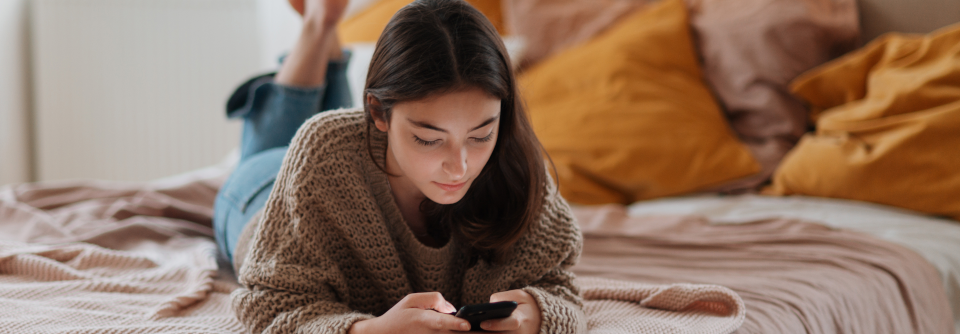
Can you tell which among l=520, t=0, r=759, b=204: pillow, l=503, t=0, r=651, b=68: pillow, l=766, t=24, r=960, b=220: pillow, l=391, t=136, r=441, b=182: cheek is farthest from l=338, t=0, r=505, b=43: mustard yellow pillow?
l=391, t=136, r=441, b=182: cheek

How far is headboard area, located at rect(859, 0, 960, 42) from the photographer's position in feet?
4.82

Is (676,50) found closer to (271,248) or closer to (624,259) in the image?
(624,259)

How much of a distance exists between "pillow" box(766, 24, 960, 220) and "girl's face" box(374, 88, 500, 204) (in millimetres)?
936

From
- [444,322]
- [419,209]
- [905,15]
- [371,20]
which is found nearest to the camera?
[444,322]

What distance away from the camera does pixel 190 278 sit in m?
0.98

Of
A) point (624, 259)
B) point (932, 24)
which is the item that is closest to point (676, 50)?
point (932, 24)

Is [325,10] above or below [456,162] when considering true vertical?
above

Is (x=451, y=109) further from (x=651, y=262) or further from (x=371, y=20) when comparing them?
(x=371, y=20)

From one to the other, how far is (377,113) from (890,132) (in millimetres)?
1087

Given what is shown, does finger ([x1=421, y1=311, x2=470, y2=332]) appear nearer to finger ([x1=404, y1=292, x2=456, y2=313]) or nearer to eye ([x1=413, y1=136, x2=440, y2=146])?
finger ([x1=404, y1=292, x2=456, y2=313])

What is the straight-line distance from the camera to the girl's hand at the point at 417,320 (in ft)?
2.03

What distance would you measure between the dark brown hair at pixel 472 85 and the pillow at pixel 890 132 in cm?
84

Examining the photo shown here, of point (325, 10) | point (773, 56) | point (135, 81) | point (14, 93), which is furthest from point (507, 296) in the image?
point (14, 93)

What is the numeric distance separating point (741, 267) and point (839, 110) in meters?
0.60
